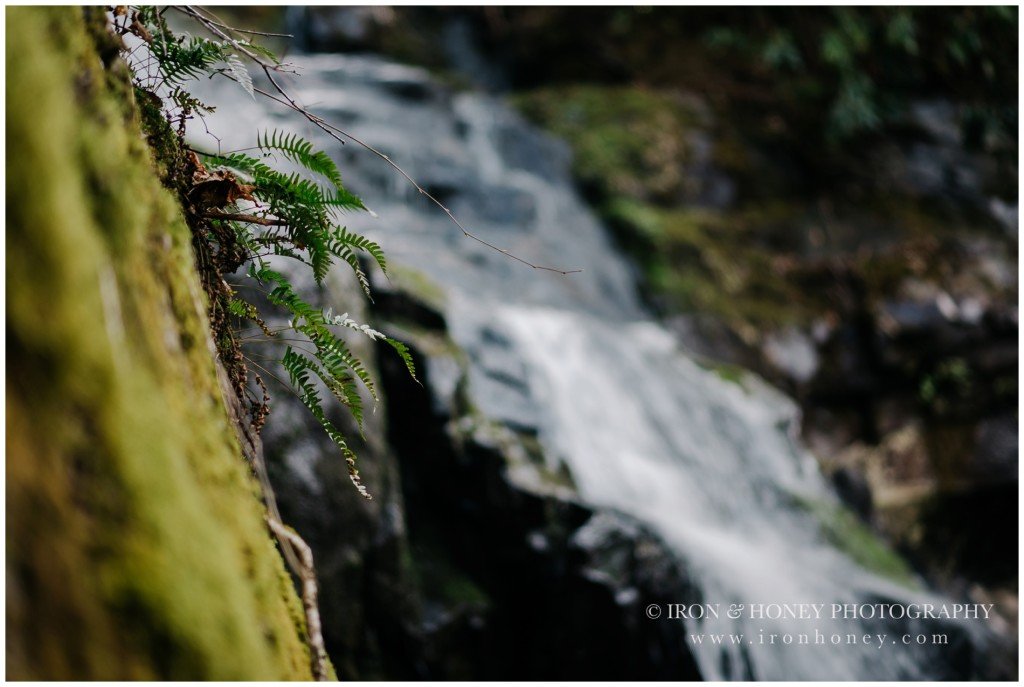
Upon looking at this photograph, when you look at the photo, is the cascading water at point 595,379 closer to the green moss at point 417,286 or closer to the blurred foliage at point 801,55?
the green moss at point 417,286

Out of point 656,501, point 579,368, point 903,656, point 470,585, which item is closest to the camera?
point 470,585

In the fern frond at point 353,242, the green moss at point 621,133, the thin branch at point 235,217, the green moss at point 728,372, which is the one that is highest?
the green moss at point 621,133

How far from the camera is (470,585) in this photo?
4.44 metres

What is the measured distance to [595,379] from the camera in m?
6.59

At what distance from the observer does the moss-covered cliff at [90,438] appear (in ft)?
2.87

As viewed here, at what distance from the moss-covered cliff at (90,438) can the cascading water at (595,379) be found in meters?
1.27

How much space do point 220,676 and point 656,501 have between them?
4.91 metres

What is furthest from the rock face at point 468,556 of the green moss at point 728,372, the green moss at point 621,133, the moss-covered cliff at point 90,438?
the green moss at point 621,133

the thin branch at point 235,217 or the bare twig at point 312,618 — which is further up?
the thin branch at point 235,217

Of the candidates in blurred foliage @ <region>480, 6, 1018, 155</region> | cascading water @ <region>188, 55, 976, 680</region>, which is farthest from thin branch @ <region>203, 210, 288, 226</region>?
blurred foliage @ <region>480, 6, 1018, 155</region>

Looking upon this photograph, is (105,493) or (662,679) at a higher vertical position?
(105,493)

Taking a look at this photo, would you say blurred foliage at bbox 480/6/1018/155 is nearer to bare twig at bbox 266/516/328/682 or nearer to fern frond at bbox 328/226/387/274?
fern frond at bbox 328/226/387/274

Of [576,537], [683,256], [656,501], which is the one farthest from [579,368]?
[683,256]

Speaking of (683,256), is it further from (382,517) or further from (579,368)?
(382,517)
